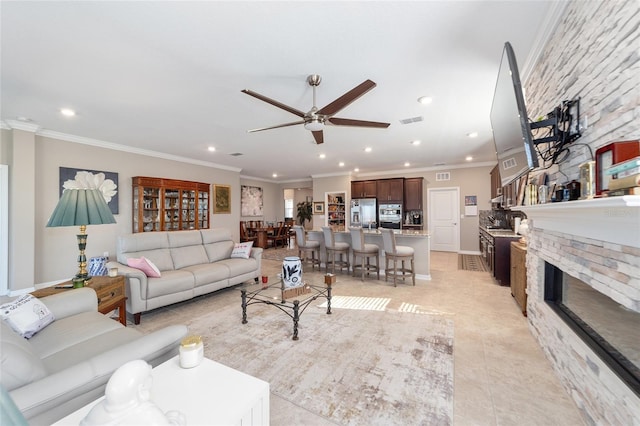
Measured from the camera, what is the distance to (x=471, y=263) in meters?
6.11

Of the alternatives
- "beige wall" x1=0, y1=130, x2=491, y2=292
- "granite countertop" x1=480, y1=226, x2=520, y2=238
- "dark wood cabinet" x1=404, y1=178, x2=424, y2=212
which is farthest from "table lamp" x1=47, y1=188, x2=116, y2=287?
"dark wood cabinet" x1=404, y1=178, x2=424, y2=212

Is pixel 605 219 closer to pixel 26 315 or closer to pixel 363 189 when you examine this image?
pixel 26 315

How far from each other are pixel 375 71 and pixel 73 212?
3.01 meters

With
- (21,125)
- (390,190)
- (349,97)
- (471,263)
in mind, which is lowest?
(471,263)

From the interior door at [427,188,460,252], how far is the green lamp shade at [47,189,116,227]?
7.68 metres

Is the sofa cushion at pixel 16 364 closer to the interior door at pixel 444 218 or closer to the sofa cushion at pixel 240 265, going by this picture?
the sofa cushion at pixel 240 265

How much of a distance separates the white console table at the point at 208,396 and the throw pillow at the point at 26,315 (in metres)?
1.00

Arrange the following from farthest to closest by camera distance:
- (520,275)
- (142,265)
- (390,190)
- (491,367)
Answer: (390,190) → (520,275) → (142,265) → (491,367)

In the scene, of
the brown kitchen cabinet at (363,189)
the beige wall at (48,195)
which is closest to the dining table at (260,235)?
the beige wall at (48,195)

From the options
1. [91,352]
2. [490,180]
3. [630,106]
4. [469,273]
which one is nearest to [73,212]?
[91,352]

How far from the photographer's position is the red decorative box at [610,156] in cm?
109

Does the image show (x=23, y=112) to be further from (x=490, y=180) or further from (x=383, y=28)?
(x=490, y=180)

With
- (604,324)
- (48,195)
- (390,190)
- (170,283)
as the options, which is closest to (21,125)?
(48,195)

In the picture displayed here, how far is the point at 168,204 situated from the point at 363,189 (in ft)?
17.6
